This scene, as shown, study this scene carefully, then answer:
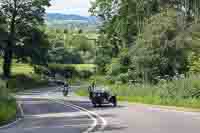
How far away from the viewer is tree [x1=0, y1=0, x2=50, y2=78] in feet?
314

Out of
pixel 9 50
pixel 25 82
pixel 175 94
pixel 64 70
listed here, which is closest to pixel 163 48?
Result: pixel 175 94

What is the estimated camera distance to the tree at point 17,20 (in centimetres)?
9556

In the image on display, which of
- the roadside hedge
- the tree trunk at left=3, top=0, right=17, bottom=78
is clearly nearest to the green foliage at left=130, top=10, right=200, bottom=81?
the tree trunk at left=3, top=0, right=17, bottom=78

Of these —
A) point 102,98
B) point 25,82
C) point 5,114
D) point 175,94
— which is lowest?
point 25,82

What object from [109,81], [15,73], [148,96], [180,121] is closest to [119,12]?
[109,81]

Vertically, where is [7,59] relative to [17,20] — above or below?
below

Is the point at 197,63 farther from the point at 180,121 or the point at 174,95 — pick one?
the point at 180,121

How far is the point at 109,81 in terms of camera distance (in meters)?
79.1

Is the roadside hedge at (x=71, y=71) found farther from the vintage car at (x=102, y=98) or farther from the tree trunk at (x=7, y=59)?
the vintage car at (x=102, y=98)

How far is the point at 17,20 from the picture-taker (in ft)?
321

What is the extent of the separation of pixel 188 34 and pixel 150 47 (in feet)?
13.2

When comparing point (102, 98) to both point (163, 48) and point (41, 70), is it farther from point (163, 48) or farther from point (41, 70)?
point (41, 70)

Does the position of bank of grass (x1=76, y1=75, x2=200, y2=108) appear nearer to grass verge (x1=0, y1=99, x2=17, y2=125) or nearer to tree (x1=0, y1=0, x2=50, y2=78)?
grass verge (x1=0, y1=99, x2=17, y2=125)

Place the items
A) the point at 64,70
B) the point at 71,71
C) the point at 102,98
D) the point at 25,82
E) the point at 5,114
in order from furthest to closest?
the point at 71,71 → the point at 64,70 → the point at 25,82 → the point at 102,98 → the point at 5,114
